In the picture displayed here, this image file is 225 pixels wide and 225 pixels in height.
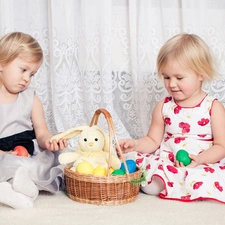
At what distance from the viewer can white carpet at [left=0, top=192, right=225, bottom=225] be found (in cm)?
127

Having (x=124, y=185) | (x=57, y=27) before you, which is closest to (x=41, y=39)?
(x=57, y=27)

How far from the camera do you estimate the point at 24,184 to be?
1.39 metres

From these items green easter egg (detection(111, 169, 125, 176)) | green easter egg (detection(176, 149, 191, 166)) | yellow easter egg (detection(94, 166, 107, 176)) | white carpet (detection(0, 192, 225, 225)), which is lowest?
white carpet (detection(0, 192, 225, 225))

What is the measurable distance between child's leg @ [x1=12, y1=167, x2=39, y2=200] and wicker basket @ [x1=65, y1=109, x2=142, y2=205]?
0.37 feet

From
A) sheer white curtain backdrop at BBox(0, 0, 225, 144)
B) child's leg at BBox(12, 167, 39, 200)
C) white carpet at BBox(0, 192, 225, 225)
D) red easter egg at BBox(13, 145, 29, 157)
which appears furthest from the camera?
sheer white curtain backdrop at BBox(0, 0, 225, 144)

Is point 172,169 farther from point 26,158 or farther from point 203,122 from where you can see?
point 26,158

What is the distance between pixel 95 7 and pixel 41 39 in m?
0.28

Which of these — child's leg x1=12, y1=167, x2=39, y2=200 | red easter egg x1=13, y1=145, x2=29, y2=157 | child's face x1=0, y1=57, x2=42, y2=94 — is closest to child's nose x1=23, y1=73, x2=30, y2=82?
child's face x1=0, y1=57, x2=42, y2=94

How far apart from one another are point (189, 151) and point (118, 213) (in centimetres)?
41

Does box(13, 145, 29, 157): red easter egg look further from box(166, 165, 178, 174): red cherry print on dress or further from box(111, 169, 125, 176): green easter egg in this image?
box(166, 165, 178, 174): red cherry print on dress

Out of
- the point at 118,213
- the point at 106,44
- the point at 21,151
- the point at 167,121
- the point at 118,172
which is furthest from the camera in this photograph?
the point at 106,44

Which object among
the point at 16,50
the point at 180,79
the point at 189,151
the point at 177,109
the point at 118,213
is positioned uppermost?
the point at 16,50

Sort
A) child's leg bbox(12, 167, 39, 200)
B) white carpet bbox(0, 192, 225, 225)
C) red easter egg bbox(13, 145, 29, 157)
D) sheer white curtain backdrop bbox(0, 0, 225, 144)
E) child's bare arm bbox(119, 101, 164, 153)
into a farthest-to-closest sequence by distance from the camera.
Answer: sheer white curtain backdrop bbox(0, 0, 225, 144)
child's bare arm bbox(119, 101, 164, 153)
red easter egg bbox(13, 145, 29, 157)
child's leg bbox(12, 167, 39, 200)
white carpet bbox(0, 192, 225, 225)

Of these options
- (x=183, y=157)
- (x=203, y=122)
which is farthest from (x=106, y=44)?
(x=183, y=157)
